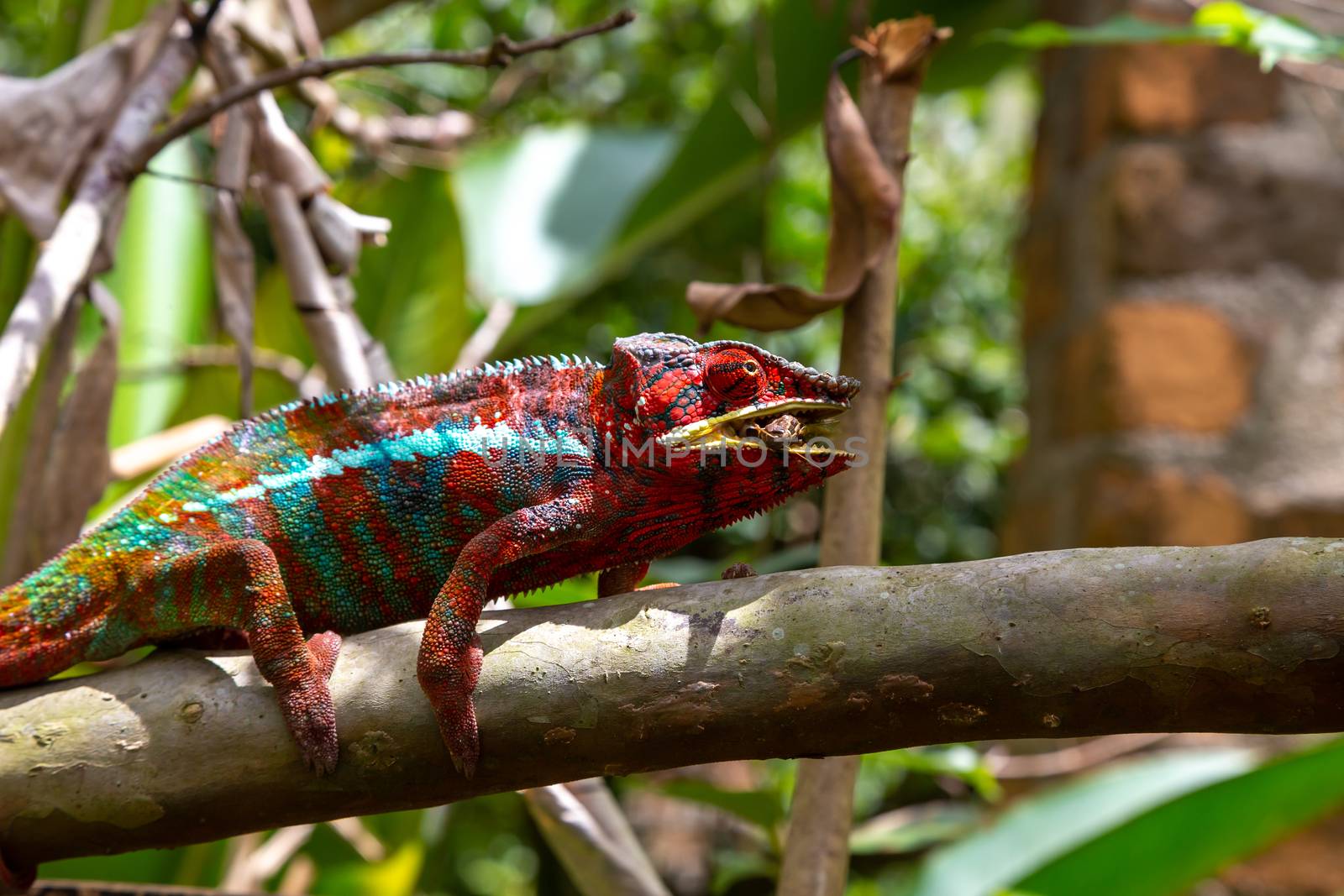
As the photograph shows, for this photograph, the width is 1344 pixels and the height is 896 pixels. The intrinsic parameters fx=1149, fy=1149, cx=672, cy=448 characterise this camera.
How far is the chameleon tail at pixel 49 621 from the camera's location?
1.22 meters

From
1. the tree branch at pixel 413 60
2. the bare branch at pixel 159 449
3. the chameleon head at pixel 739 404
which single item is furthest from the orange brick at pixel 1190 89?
the bare branch at pixel 159 449

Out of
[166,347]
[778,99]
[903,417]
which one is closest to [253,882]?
[166,347]

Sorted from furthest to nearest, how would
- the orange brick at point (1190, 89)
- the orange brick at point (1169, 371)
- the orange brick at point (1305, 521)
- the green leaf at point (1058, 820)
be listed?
the orange brick at point (1190, 89)
the orange brick at point (1169, 371)
the orange brick at point (1305, 521)
the green leaf at point (1058, 820)

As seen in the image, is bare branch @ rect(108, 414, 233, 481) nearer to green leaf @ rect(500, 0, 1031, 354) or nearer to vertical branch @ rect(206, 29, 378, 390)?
vertical branch @ rect(206, 29, 378, 390)

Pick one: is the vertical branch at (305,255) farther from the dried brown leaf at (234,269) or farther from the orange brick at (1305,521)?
the orange brick at (1305,521)

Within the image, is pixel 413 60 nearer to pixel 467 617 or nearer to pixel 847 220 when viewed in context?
pixel 847 220

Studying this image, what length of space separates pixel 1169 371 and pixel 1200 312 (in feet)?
0.51

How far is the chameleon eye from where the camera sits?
120 cm

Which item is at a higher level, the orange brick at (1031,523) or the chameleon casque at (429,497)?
the chameleon casque at (429,497)

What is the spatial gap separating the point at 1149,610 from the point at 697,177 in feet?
7.00

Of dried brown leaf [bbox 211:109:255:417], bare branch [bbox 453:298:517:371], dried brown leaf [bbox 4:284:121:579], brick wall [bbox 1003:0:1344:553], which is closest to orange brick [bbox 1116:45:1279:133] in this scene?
brick wall [bbox 1003:0:1344:553]

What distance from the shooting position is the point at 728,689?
944 mm

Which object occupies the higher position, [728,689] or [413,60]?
[413,60]

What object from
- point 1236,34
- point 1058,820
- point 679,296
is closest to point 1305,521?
point 1058,820
